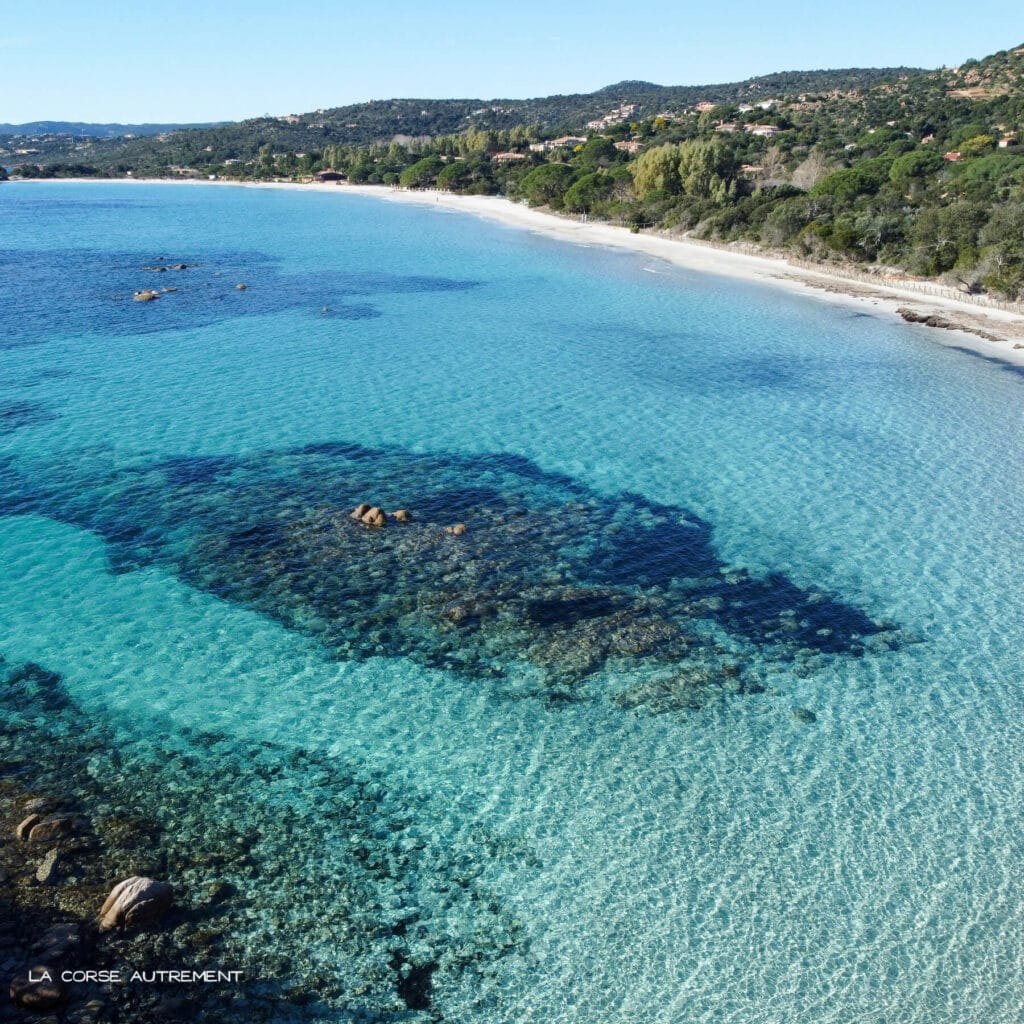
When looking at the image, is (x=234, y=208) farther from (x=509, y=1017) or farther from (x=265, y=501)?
(x=509, y=1017)

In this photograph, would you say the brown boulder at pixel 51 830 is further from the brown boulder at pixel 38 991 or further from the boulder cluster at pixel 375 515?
the boulder cluster at pixel 375 515

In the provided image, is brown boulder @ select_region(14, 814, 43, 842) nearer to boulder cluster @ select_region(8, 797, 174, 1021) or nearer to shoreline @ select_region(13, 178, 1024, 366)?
boulder cluster @ select_region(8, 797, 174, 1021)

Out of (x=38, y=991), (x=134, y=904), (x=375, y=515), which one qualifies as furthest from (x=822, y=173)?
(x=38, y=991)

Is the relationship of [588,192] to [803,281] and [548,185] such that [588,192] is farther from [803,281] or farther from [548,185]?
[803,281]

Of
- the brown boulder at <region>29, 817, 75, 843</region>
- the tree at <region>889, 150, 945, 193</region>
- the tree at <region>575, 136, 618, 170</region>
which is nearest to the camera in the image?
the brown boulder at <region>29, 817, 75, 843</region>

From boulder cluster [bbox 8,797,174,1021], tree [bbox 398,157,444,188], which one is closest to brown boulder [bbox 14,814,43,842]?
boulder cluster [bbox 8,797,174,1021]

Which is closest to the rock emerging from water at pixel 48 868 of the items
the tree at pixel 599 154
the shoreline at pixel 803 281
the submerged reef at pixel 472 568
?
the submerged reef at pixel 472 568
